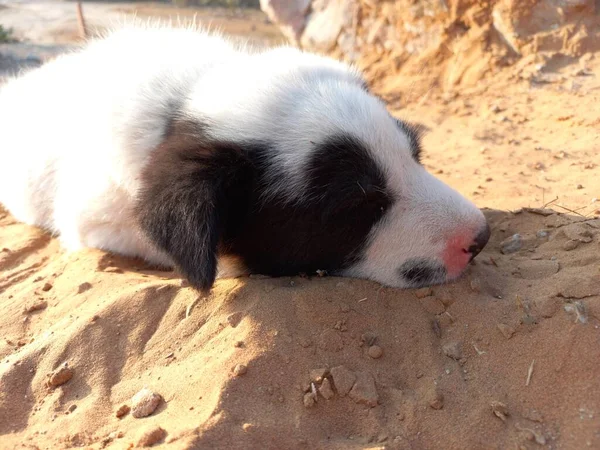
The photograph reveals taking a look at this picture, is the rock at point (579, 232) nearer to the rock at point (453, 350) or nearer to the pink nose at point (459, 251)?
the pink nose at point (459, 251)

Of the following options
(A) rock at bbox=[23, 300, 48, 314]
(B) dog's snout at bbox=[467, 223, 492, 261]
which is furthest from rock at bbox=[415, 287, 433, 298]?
(A) rock at bbox=[23, 300, 48, 314]

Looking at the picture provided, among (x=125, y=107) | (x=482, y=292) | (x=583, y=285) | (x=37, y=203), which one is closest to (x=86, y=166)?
(x=125, y=107)

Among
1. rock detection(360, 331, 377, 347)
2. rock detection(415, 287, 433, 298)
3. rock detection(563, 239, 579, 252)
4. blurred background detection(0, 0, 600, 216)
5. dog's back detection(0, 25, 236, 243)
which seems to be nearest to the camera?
rock detection(360, 331, 377, 347)

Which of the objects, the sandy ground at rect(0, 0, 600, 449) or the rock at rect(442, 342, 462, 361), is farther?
the rock at rect(442, 342, 462, 361)

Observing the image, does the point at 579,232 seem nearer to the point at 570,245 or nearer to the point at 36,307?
the point at 570,245

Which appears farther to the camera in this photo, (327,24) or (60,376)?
(327,24)

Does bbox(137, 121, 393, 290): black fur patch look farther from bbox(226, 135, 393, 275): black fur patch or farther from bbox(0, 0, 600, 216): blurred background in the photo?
bbox(0, 0, 600, 216): blurred background

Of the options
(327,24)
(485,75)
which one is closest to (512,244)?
(485,75)

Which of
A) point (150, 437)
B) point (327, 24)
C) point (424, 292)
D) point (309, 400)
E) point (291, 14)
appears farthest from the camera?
point (291, 14)
